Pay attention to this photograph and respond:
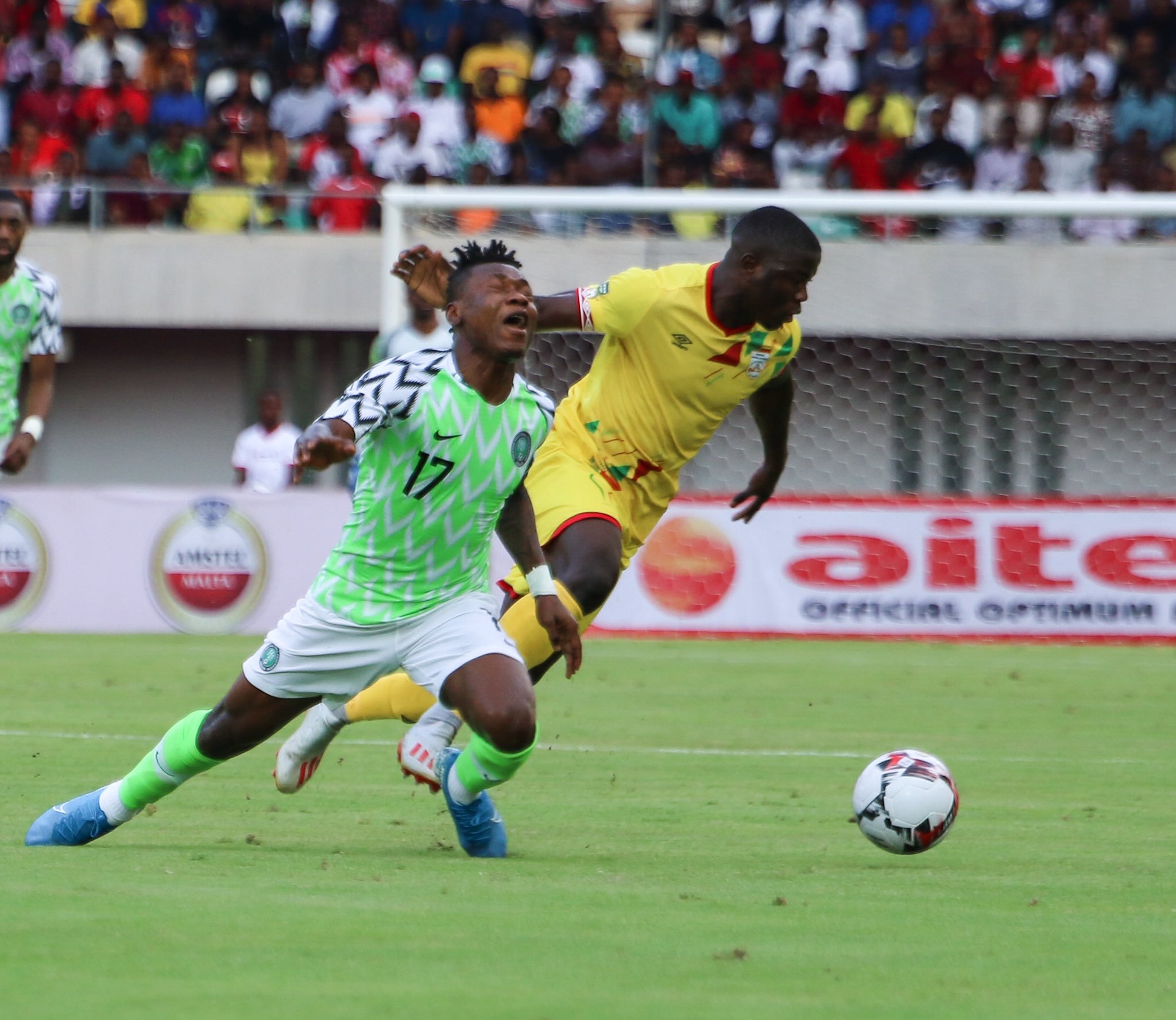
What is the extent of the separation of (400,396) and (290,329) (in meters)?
15.9

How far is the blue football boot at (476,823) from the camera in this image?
19.1ft

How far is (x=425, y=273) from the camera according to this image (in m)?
6.36

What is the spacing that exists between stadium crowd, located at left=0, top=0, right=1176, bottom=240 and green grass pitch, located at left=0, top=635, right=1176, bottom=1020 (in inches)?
378

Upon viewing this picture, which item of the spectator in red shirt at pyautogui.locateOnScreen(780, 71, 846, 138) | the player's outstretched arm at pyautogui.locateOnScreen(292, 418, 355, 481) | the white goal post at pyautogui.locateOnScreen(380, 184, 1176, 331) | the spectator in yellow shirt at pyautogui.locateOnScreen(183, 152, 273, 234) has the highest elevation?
the spectator in red shirt at pyautogui.locateOnScreen(780, 71, 846, 138)

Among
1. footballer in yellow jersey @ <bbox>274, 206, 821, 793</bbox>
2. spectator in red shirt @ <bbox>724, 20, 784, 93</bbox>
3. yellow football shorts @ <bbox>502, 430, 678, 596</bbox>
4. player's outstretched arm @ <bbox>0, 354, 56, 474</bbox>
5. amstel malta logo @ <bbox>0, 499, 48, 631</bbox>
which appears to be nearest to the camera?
footballer in yellow jersey @ <bbox>274, 206, 821, 793</bbox>

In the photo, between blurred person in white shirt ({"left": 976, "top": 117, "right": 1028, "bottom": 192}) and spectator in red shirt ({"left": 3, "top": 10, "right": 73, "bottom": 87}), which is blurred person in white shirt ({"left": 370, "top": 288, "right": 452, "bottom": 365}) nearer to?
blurred person in white shirt ({"left": 976, "top": 117, "right": 1028, "bottom": 192})

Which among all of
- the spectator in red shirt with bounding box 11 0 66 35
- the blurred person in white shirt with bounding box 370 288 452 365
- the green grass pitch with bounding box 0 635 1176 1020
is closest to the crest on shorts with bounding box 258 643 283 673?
the green grass pitch with bounding box 0 635 1176 1020

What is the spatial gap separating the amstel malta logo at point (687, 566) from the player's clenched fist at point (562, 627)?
8.74 metres

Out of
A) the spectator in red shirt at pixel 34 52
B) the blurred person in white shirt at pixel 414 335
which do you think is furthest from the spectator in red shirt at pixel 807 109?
the spectator in red shirt at pixel 34 52

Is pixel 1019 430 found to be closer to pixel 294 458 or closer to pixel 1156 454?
pixel 1156 454

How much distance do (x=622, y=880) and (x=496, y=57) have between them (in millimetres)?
16684

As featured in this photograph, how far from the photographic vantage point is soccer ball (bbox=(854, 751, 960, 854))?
587cm

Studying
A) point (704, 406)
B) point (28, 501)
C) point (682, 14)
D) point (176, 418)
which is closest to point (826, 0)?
point (682, 14)

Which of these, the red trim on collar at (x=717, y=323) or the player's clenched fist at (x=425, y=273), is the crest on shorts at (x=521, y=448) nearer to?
the player's clenched fist at (x=425, y=273)
